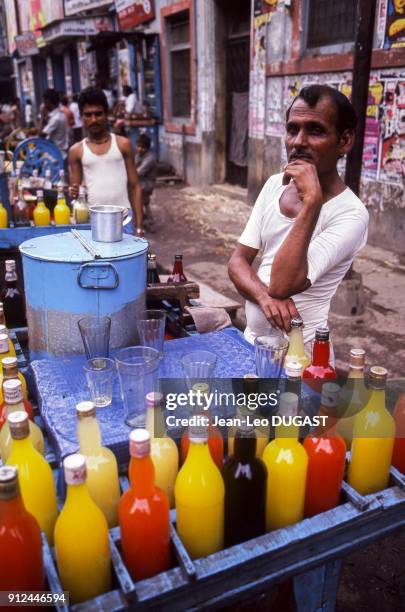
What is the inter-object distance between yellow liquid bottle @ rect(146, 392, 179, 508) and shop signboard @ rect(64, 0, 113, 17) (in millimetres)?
17513

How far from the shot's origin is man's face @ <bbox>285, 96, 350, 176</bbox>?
6.63 feet

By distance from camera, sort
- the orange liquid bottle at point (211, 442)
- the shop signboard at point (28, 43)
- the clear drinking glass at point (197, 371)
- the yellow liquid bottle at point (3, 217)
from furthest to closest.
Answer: the shop signboard at point (28, 43) → the yellow liquid bottle at point (3, 217) → the clear drinking glass at point (197, 371) → the orange liquid bottle at point (211, 442)

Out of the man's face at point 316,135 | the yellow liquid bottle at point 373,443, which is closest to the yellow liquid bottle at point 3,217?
the man's face at point 316,135

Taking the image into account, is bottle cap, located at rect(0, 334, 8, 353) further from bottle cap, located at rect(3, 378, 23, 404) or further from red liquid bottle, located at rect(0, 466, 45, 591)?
red liquid bottle, located at rect(0, 466, 45, 591)

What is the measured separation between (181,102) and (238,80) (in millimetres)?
→ 2539

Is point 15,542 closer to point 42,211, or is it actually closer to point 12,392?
point 12,392

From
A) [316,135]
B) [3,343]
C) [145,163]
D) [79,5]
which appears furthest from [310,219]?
[79,5]

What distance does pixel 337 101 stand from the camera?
203cm

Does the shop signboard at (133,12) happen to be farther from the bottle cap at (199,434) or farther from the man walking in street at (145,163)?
the bottle cap at (199,434)

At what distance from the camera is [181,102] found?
42.3 feet

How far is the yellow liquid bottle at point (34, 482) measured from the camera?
1273 millimetres

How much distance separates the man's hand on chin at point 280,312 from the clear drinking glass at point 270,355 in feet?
1.21

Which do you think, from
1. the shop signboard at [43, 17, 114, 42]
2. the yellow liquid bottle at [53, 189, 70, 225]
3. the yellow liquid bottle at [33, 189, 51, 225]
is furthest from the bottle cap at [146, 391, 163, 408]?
the shop signboard at [43, 17, 114, 42]

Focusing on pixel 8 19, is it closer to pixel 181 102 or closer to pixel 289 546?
pixel 181 102
